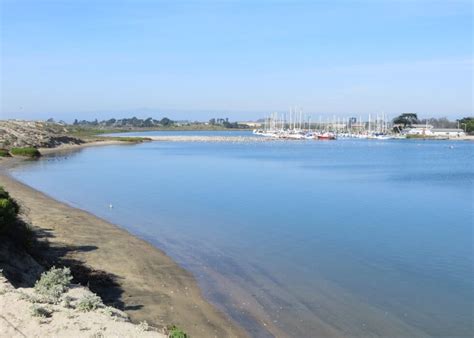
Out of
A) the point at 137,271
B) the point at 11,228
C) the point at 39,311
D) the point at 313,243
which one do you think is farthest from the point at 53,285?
the point at 313,243

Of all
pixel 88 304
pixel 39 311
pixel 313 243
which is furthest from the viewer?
pixel 313 243

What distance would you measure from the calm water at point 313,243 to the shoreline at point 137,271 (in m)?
0.70

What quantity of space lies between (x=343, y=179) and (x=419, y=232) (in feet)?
87.1

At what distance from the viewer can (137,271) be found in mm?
17812

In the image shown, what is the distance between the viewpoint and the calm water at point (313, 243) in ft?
49.4

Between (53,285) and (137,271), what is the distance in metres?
5.62

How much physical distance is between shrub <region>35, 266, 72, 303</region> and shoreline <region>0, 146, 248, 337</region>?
5.84ft

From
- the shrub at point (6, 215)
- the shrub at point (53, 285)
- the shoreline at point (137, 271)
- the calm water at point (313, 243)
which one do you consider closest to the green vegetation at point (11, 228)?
the shrub at point (6, 215)

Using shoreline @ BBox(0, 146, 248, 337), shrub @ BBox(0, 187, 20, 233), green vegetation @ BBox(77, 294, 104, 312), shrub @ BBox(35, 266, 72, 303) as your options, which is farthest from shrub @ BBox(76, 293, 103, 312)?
shrub @ BBox(0, 187, 20, 233)

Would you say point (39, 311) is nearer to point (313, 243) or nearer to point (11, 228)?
point (11, 228)

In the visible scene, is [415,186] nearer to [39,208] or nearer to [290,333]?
[39,208]

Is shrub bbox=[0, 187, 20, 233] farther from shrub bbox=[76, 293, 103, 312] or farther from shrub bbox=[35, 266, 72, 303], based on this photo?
shrub bbox=[76, 293, 103, 312]

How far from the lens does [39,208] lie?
28188 millimetres

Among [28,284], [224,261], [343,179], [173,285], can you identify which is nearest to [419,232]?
[224,261]
